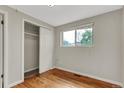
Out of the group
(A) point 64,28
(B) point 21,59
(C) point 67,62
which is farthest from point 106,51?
(B) point 21,59

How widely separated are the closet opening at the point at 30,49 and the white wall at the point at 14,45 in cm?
95

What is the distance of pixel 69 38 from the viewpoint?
3.59 metres

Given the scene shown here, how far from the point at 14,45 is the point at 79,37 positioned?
86.6 inches

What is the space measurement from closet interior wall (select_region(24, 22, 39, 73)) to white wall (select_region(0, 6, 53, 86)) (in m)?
0.99

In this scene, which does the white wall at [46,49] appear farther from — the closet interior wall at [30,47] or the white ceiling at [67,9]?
the white ceiling at [67,9]

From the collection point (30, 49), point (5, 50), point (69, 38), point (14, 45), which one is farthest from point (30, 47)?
point (69, 38)

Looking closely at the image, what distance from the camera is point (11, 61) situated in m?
2.12

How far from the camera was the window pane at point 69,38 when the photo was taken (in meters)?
3.42

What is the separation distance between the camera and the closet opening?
10.9 ft

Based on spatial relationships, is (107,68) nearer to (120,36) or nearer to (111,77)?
(111,77)

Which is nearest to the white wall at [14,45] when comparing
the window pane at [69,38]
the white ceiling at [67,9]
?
the white ceiling at [67,9]

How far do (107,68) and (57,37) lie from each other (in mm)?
2396

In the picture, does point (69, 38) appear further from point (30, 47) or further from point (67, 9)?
point (30, 47)

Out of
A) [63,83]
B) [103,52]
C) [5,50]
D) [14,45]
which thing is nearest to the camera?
[5,50]
